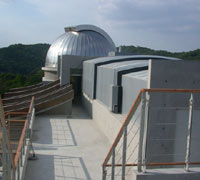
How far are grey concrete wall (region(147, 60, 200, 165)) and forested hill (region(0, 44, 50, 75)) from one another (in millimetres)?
46058

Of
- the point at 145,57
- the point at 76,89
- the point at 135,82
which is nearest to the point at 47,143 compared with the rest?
the point at 135,82

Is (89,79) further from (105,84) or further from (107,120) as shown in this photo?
(107,120)

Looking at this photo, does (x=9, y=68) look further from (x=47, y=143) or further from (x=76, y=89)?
(x=47, y=143)

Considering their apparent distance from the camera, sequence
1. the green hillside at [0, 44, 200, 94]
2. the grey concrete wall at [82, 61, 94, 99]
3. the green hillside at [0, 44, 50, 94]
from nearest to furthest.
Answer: the grey concrete wall at [82, 61, 94, 99]
the green hillside at [0, 44, 200, 94]
the green hillside at [0, 44, 50, 94]

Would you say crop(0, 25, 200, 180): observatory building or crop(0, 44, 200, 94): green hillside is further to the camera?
crop(0, 44, 200, 94): green hillside

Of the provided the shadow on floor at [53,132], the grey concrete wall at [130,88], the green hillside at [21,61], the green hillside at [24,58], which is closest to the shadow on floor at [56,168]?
the shadow on floor at [53,132]

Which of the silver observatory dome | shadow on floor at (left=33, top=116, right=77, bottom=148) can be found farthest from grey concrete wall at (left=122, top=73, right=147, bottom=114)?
the silver observatory dome

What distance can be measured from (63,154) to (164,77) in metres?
4.55

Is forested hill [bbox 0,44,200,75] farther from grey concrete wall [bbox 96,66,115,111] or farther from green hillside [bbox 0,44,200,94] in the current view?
grey concrete wall [bbox 96,66,115,111]

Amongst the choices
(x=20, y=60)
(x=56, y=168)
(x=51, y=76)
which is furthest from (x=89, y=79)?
(x=20, y=60)

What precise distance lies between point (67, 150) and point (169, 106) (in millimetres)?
4543

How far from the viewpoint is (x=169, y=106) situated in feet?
19.5

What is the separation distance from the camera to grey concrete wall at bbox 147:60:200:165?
233 inches

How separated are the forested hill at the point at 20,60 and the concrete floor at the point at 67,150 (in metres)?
38.4
